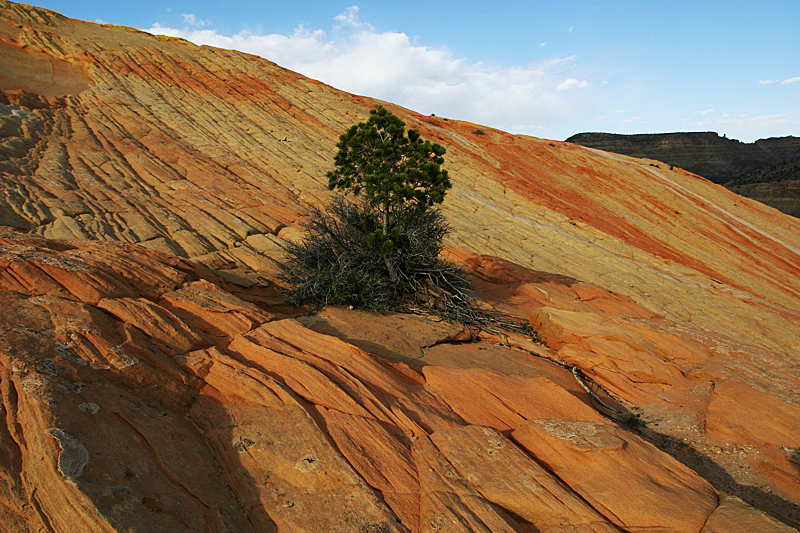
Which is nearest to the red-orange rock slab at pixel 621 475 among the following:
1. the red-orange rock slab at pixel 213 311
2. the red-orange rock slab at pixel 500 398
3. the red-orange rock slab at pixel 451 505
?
the red-orange rock slab at pixel 500 398

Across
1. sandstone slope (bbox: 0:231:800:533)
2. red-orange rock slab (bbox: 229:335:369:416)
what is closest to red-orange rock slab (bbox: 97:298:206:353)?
sandstone slope (bbox: 0:231:800:533)

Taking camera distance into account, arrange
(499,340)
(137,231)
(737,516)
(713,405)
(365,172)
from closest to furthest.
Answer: (737,516), (713,405), (499,340), (365,172), (137,231)

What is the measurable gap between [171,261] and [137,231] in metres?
6.28

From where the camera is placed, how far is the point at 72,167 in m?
16.2

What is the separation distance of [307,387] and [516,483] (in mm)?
2639

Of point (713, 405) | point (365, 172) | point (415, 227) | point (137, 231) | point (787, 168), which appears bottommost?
point (713, 405)

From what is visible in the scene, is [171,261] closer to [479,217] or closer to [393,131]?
[393,131]

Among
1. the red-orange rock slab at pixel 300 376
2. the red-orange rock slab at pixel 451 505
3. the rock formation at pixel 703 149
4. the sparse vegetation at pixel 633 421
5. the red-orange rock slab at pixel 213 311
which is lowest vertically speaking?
the sparse vegetation at pixel 633 421

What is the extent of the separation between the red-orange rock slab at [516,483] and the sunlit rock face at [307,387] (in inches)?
0.9

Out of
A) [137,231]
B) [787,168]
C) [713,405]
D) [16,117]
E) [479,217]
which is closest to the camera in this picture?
[713,405]

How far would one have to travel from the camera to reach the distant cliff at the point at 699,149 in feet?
274

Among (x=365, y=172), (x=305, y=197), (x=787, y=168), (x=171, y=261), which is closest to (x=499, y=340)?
(x=365, y=172)

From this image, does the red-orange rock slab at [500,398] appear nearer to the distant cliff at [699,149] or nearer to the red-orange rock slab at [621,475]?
the red-orange rock slab at [621,475]

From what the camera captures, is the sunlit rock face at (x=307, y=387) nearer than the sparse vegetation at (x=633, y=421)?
Yes
